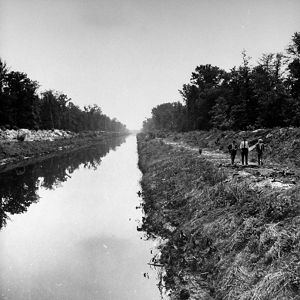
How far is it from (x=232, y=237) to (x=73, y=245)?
23.9ft

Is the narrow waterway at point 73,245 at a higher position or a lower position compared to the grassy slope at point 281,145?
lower

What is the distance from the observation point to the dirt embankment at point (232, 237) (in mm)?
6539

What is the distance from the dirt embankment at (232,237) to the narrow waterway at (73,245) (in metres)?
1.16

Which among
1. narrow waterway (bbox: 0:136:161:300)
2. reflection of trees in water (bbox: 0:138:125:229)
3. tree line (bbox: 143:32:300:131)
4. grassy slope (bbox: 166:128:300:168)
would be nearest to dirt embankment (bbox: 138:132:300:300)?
narrow waterway (bbox: 0:136:161:300)

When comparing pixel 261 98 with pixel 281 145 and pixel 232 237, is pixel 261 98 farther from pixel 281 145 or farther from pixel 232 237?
pixel 232 237

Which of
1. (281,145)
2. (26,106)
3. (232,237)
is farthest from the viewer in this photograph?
(26,106)

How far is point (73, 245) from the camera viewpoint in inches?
476

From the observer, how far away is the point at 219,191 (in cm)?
1272

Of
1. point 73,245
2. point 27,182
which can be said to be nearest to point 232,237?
point 73,245

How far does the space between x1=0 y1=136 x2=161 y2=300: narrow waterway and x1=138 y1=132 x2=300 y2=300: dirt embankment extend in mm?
1161

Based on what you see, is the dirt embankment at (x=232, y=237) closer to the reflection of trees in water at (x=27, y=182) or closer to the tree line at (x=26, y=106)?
the reflection of trees in water at (x=27, y=182)

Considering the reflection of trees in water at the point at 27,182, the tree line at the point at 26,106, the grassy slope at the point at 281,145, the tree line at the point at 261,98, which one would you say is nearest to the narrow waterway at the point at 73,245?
the reflection of trees in water at the point at 27,182

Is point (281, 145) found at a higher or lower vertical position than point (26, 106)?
lower

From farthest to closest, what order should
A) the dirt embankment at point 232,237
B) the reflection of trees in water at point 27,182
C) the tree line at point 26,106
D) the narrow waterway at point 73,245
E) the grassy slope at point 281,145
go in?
1. the tree line at point 26,106
2. the grassy slope at point 281,145
3. the reflection of trees in water at point 27,182
4. the narrow waterway at point 73,245
5. the dirt embankment at point 232,237
